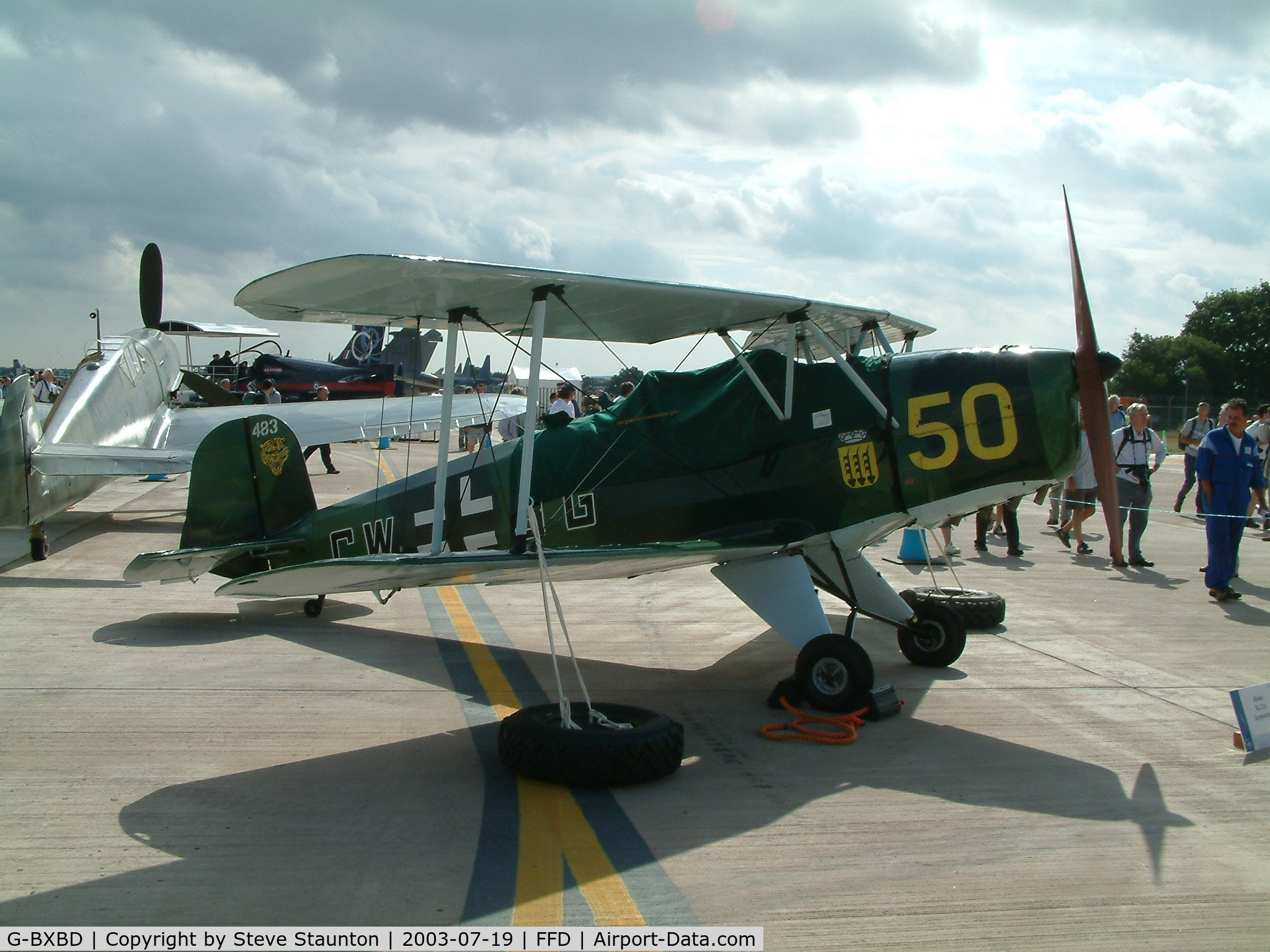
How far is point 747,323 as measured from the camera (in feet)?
21.2

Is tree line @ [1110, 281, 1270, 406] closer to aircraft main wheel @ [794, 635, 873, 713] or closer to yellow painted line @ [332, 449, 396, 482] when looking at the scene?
yellow painted line @ [332, 449, 396, 482]

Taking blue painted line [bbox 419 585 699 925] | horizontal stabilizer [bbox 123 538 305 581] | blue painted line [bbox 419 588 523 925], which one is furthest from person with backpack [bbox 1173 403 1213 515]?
horizontal stabilizer [bbox 123 538 305 581]

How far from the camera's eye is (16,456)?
30.7 feet

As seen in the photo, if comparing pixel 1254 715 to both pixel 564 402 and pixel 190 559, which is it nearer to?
pixel 190 559

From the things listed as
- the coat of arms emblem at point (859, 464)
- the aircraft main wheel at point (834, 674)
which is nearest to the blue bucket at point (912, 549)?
the coat of arms emblem at point (859, 464)

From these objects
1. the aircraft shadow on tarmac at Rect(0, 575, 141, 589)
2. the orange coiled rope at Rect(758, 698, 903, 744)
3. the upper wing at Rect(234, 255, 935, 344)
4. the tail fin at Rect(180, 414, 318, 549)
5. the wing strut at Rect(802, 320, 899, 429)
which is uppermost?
the upper wing at Rect(234, 255, 935, 344)

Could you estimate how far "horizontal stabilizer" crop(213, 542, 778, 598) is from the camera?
4441 mm

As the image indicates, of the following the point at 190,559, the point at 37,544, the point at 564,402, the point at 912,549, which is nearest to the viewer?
the point at 190,559

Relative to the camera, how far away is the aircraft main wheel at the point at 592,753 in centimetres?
407

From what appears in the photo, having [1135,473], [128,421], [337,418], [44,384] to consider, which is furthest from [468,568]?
[44,384]

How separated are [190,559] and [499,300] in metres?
3.30

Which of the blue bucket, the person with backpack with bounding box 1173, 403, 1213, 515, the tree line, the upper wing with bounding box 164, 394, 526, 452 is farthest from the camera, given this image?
the tree line

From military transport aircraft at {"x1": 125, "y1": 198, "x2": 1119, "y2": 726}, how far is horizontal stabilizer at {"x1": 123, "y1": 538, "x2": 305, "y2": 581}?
19 millimetres

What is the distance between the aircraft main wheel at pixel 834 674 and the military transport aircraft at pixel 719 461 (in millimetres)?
12
